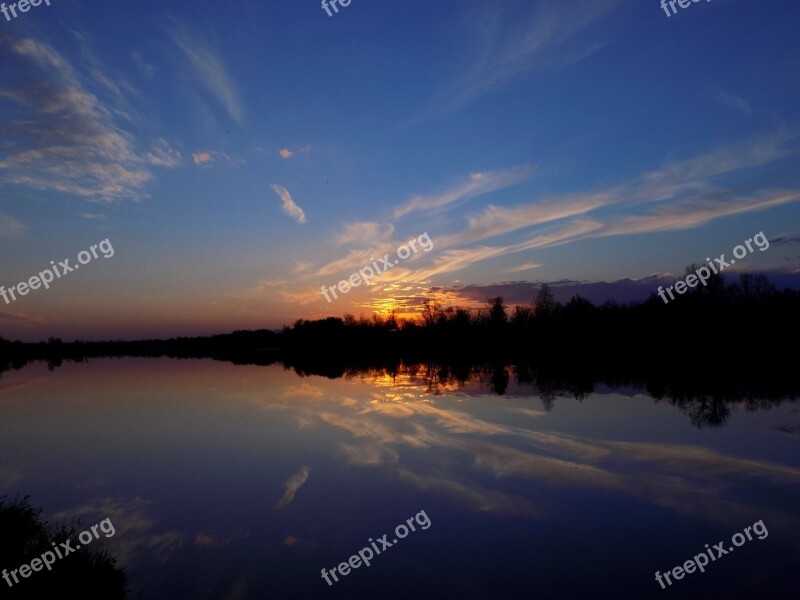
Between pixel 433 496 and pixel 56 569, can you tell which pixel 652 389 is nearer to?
pixel 433 496

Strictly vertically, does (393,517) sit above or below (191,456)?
below

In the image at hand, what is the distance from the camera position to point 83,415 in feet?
83.7

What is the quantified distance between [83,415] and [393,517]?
21.4 meters

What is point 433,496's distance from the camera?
11.9 metres

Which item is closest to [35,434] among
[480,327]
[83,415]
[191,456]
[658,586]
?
[83,415]

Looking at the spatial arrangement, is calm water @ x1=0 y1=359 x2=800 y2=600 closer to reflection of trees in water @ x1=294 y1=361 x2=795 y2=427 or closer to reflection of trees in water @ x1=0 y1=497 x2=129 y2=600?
reflection of trees in water @ x1=0 y1=497 x2=129 y2=600

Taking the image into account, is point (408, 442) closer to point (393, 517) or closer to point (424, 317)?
point (393, 517)

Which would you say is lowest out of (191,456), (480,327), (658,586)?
(480,327)

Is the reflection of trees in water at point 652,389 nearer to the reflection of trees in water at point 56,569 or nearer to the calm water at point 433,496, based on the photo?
the calm water at point 433,496

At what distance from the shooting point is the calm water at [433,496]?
26.5ft

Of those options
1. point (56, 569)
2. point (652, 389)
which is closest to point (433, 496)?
point (56, 569)

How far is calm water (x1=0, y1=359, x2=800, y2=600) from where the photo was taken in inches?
318

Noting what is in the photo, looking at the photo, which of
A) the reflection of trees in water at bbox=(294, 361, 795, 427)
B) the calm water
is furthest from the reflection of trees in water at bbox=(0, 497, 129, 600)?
the reflection of trees in water at bbox=(294, 361, 795, 427)

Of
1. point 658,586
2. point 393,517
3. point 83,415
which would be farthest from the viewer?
point 83,415
